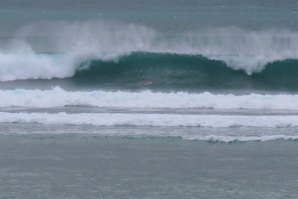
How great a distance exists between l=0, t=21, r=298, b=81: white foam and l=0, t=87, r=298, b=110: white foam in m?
5.64

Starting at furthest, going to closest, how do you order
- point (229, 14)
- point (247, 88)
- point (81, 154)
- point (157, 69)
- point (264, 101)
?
point (229, 14)
point (157, 69)
point (247, 88)
point (264, 101)
point (81, 154)

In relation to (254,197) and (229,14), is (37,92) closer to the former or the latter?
(254,197)

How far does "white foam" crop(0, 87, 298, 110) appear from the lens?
22.2m

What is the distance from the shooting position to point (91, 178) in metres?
14.8

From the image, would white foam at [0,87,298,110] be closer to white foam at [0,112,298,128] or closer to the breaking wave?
white foam at [0,112,298,128]

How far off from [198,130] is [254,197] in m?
4.63

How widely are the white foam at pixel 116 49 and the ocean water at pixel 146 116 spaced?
2.2 inches

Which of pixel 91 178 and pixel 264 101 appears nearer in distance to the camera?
pixel 91 178

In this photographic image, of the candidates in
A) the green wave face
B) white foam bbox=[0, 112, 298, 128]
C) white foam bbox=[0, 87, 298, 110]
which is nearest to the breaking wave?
the green wave face

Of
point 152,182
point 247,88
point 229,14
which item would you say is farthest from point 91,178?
point 229,14

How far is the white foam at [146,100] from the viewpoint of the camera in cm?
2216

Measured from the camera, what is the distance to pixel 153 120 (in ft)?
63.1

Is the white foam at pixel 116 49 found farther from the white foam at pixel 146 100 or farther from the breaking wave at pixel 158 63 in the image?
the white foam at pixel 146 100

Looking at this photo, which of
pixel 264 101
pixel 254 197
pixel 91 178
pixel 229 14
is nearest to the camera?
pixel 254 197
